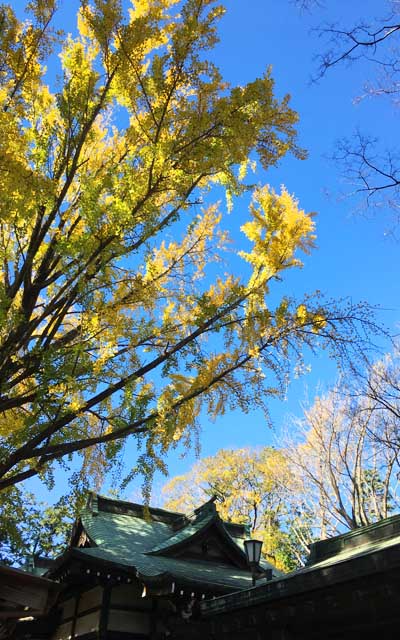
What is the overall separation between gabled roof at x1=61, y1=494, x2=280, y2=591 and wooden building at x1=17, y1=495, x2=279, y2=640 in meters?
0.01

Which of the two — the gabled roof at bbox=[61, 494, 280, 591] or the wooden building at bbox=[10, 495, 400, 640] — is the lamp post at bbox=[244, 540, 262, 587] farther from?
the gabled roof at bbox=[61, 494, 280, 591]

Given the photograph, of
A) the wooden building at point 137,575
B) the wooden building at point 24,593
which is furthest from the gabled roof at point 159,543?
the wooden building at point 24,593

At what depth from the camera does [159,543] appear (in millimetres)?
10648

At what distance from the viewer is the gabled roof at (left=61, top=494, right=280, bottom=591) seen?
25.7 feet

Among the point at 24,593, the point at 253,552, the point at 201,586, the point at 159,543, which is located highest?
the point at 159,543

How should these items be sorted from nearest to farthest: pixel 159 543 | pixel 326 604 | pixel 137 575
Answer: pixel 326 604
pixel 137 575
pixel 159 543

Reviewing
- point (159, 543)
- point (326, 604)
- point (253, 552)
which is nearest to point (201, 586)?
point (253, 552)

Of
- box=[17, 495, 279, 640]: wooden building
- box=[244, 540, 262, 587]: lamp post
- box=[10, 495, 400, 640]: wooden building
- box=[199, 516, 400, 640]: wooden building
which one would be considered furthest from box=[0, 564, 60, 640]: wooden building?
box=[244, 540, 262, 587]: lamp post

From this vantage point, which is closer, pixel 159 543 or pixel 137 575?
pixel 137 575

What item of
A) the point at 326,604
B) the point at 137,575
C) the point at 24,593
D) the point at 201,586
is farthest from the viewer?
the point at 201,586

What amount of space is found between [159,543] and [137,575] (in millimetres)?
3920

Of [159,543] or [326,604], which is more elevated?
[159,543]

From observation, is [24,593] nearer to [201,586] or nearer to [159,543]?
[201,586]

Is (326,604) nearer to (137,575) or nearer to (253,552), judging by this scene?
(253,552)
